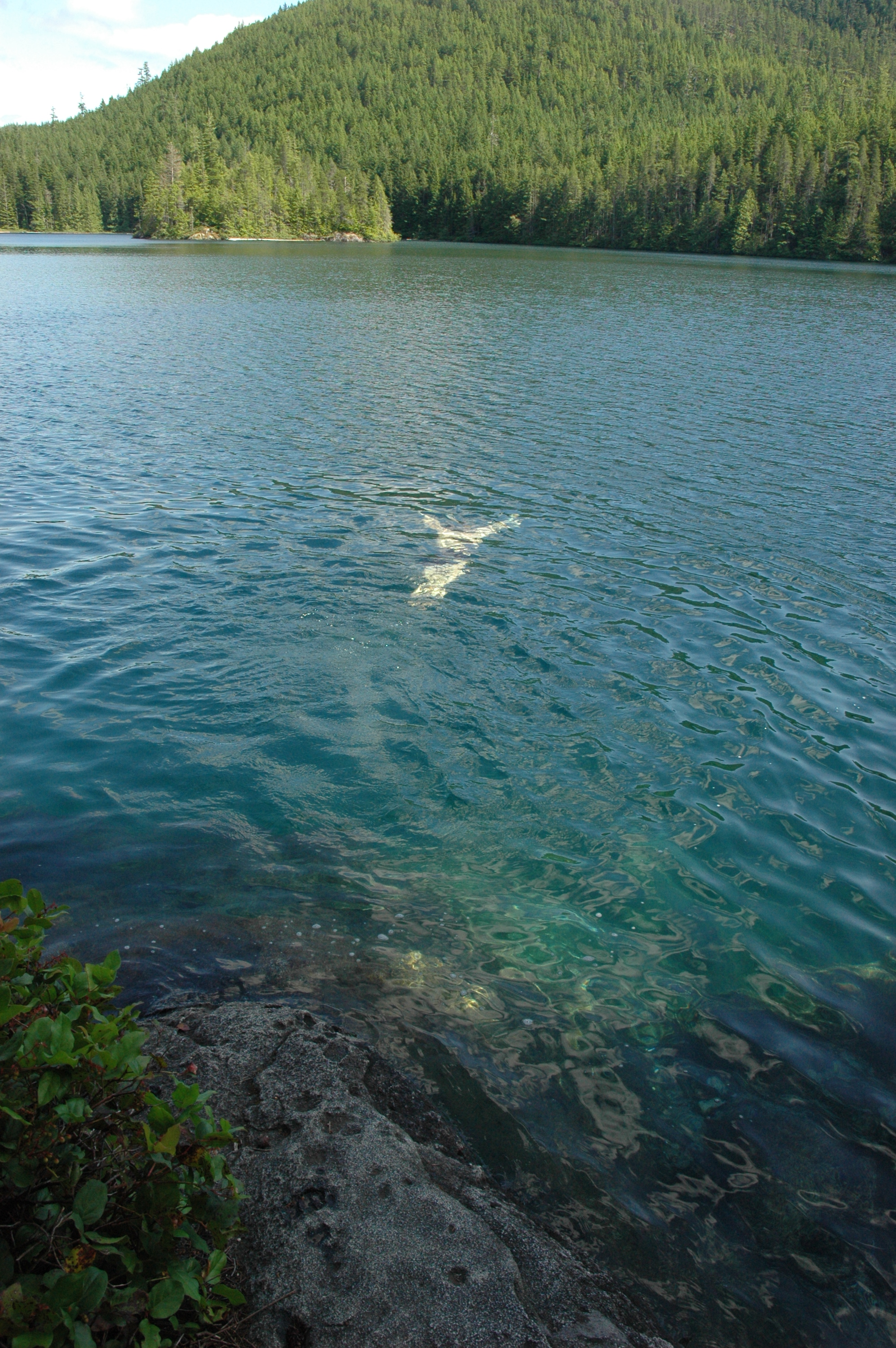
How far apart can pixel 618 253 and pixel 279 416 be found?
391 ft

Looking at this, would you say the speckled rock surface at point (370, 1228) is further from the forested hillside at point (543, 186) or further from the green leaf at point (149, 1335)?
the forested hillside at point (543, 186)

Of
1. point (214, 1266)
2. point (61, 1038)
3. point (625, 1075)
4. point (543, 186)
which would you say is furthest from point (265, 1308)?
point (543, 186)

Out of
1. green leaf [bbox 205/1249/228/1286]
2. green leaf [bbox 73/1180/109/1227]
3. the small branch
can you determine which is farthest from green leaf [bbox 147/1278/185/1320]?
the small branch

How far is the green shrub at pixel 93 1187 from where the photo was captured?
9.13 ft

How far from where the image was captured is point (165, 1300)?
115 inches

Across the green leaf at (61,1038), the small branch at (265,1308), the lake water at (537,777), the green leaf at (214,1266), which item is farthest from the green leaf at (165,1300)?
the lake water at (537,777)

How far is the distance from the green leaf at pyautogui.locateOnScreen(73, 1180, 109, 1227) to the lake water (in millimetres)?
2757

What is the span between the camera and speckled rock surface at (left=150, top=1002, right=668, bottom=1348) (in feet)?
11.3

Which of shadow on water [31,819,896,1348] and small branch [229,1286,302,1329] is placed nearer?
small branch [229,1286,302,1329]

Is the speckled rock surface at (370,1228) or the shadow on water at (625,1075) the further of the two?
the shadow on water at (625,1075)

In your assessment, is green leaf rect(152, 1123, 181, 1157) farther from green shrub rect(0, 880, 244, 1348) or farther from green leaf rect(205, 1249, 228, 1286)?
green leaf rect(205, 1249, 228, 1286)

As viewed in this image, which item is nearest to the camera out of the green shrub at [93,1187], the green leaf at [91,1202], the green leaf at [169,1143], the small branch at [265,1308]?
the green shrub at [93,1187]

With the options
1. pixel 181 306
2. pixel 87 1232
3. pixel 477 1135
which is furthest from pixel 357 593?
pixel 181 306

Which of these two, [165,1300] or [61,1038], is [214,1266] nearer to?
[165,1300]
